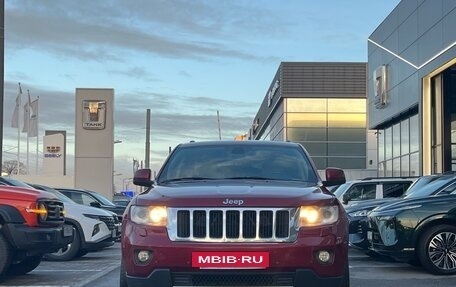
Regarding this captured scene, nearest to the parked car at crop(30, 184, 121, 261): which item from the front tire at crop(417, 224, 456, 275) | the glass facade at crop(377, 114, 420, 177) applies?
the front tire at crop(417, 224, 456, 275)

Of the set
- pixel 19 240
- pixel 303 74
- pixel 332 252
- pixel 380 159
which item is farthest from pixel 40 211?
pixel 303 74

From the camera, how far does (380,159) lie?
35.2 metres

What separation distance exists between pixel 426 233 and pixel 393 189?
5.42m

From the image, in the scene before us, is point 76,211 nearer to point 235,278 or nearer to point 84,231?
point 84,231

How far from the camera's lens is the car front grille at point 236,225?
606 cm

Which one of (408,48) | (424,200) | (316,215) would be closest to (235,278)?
(316,215)

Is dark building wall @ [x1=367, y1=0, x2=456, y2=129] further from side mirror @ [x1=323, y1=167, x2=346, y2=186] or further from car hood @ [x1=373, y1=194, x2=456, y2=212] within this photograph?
side mirror @ [x1=323, y1=167, x2=346, y2=186]

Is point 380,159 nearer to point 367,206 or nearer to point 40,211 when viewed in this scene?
point 367,206

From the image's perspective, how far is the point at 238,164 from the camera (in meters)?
7.62

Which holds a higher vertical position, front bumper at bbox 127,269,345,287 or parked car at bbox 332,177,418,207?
parked car at bbox 332,177,418,207

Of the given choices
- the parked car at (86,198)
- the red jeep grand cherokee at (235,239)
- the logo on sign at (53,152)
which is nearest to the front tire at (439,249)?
the red jeep grand cherokee at (235,239)

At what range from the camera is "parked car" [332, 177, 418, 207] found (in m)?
15.3

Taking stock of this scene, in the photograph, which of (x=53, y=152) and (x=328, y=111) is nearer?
(x=328, y=111)

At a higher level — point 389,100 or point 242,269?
point 389,100
